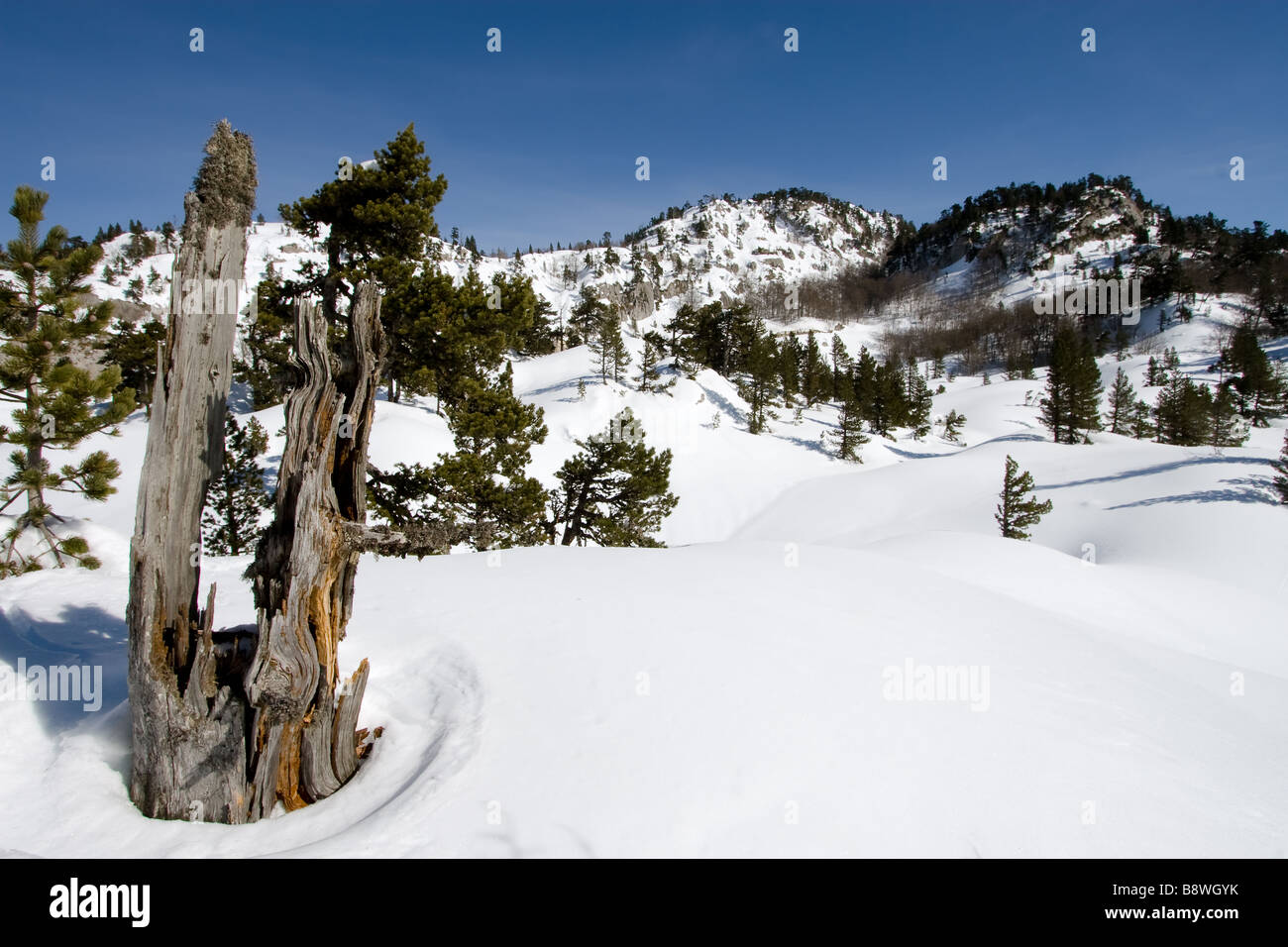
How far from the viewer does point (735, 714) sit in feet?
18.0

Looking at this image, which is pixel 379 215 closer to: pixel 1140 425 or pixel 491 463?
pixel 491 463

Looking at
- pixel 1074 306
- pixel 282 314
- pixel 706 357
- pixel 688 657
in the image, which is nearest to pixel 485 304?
pixel 282 314

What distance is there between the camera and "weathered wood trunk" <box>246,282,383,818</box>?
4566 mm

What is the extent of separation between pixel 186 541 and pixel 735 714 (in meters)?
4.89

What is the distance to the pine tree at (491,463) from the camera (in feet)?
37.4

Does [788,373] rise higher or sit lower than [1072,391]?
higher

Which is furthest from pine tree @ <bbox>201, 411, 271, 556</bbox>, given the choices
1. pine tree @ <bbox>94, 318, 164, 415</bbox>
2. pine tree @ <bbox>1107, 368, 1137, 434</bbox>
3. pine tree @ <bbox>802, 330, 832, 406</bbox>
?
pine tree @ <bbox>1107, 368, 1137, 434</bbox>

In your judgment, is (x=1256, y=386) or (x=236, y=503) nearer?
(x=236, y=503)

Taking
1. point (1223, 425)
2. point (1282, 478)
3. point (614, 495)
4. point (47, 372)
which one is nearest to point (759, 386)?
point (1282, 478)

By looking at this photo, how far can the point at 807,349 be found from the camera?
71.6m

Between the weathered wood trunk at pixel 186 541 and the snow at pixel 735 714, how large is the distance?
36cm

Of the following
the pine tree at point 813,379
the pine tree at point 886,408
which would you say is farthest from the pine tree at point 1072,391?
the pine tree at point 813,379
